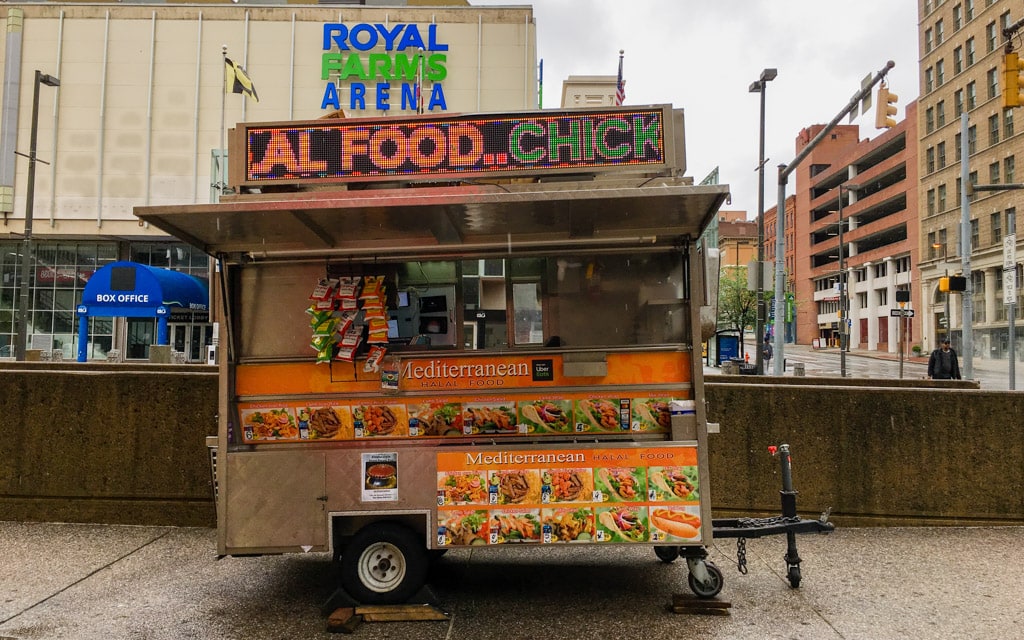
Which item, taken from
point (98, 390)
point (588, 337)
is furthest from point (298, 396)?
point (98, 390)

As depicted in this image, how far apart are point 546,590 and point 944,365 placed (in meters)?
14.8

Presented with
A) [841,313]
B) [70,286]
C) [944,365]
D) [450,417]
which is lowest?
[450,417]

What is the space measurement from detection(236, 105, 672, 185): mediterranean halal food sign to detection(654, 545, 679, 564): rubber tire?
9.20ft

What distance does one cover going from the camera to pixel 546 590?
5.30 m

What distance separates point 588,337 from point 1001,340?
169ft

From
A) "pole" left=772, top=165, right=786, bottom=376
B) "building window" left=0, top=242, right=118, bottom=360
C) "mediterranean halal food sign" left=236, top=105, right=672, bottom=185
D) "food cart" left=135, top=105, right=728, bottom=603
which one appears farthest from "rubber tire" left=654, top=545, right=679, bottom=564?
"building window" left=0, top=242, right=118, bottom=360

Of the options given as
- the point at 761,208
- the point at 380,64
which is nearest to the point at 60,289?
the point at 380,64

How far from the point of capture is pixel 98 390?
23.1 feet

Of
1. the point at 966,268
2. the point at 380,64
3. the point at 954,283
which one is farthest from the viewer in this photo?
the point at 380,64

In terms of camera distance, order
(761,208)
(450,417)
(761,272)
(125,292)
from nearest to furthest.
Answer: (450,417), (761,272), (761,208), (125,292)

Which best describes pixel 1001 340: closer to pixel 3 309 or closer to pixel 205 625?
pixel 205 625

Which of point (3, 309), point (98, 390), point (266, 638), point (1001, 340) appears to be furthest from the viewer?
point (1001, 340)

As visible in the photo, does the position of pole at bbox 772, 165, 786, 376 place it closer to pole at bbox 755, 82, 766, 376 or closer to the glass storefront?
pole at bbox 755, 82, 766, 376

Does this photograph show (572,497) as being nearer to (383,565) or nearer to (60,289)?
(383,565)
